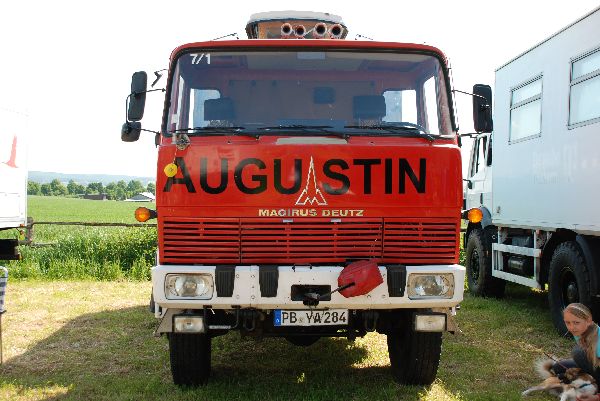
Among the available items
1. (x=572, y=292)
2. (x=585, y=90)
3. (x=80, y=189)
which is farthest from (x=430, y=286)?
(x=80, y=189)

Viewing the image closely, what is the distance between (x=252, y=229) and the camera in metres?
4.71

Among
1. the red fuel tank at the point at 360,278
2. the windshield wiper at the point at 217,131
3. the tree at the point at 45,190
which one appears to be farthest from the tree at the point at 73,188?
the red fuel tank at the point at 360,278

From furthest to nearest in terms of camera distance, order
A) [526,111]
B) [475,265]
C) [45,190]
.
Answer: [45,190] → [475,265] → [526,111]

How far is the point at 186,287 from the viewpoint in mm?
4637

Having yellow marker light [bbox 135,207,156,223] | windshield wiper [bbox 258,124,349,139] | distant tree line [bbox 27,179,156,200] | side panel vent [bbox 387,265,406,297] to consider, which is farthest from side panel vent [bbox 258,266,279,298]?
distant tree line [bbox 27,179,156,200]

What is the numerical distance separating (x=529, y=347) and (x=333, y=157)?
357 cm

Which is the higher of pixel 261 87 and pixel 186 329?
pixel 261 87

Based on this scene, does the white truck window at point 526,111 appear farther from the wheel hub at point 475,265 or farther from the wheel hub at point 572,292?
the wheel hub at point 475,265

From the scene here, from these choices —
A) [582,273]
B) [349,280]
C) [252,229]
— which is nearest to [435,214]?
[349,280]

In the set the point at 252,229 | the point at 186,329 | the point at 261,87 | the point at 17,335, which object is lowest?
Answer: the point at 17,335

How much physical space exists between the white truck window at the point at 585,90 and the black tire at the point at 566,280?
137cm

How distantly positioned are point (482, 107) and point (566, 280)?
2.98 meters

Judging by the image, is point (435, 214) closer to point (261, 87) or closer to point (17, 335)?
point (261, 87)

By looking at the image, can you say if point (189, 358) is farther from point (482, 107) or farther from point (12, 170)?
point (12, 170)
